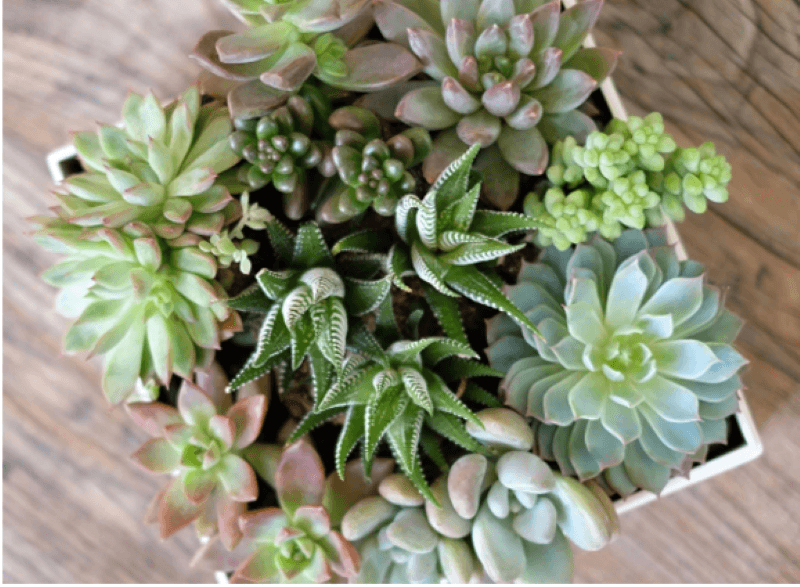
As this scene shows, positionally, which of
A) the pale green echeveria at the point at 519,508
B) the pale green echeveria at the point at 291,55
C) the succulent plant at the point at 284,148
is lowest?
the pale green echeveria at the point at 519,508

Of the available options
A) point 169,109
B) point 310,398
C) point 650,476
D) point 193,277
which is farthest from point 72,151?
point 650,476

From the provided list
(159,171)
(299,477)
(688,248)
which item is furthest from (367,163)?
(688,248)

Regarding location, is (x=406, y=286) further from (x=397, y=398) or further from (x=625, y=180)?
(x=625, y=180)

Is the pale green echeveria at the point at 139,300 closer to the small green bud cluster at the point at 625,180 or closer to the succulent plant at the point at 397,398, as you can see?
the succulent plant at the point at 397,398

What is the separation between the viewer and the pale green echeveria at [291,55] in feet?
1.78

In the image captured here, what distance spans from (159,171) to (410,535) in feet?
1.44

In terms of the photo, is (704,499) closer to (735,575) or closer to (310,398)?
(735,575)

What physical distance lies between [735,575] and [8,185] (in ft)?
3.74

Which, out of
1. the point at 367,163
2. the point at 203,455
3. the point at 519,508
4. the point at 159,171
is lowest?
the point at 203,455

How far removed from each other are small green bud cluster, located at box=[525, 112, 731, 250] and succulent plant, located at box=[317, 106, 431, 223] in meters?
0.14

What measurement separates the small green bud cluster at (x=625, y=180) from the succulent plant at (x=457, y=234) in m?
0.06

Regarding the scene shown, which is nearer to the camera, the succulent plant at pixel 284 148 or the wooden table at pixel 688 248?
the succulent plant at pixel 284 148

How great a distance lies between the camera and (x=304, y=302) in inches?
22.1

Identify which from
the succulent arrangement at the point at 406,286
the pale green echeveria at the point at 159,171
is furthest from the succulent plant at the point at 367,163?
the pale green echeveria at the point at 159,171
